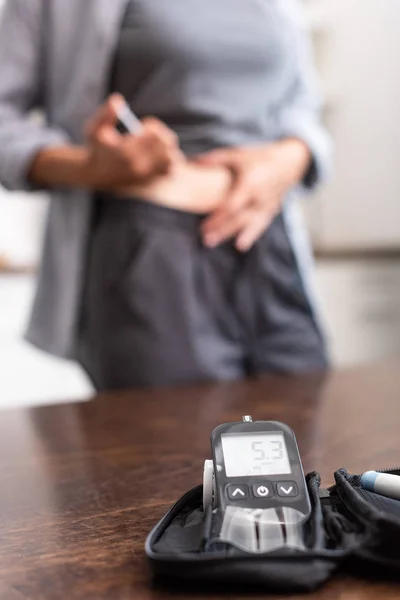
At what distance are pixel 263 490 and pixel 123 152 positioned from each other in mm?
592

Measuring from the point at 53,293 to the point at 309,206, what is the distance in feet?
5.20

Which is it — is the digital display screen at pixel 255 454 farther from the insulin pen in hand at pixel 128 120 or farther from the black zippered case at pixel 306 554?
the insulin pen in hand at pixel 128 120

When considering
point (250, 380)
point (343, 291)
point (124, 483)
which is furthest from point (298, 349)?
point (343, 291)

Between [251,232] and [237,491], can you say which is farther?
[251,232]

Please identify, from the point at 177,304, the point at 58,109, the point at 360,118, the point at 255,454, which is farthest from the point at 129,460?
the point at 360,118

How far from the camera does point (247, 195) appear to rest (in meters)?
0.99

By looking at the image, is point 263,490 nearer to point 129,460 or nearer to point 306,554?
point 306,554

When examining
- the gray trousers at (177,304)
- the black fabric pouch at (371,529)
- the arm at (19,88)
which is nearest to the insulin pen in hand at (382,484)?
the black fabric pouch at (371,529)

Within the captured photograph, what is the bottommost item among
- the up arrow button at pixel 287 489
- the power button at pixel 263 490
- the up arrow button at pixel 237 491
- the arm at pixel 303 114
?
the up arrow button at pixel 287 489

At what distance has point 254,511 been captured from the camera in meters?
0.38

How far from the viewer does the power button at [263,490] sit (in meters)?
0.39

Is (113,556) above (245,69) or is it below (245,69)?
below

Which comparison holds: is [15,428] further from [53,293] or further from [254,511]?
[254,511]

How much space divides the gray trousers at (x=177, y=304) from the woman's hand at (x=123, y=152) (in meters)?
0.05
